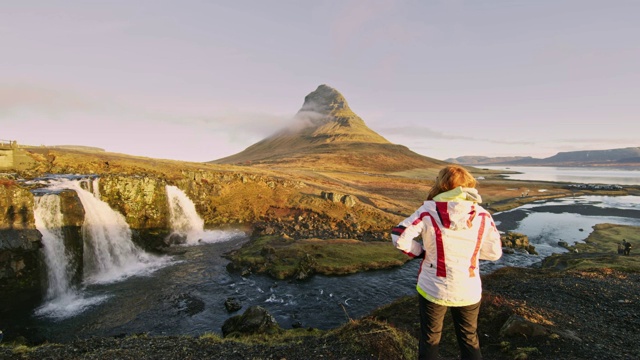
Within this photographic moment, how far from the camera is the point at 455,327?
643 centimetres

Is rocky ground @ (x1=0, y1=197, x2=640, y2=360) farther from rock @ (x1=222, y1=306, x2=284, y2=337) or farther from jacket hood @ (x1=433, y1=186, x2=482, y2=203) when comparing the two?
jacket hood @ (x1=433, y1=186, x2=482, y2=203)

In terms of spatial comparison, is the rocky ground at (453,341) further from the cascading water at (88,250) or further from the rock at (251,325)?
the cascading water at (88,250)

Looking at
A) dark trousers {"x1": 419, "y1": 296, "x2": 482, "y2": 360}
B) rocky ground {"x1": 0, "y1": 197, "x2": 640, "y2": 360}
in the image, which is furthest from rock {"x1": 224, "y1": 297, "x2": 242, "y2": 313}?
dark trousers {"x1": 419, "y1": 296, "x2": 482, "y2": 360}

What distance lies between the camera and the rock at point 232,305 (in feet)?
71.7

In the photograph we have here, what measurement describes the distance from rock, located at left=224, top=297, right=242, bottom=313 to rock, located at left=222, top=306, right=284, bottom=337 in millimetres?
3344

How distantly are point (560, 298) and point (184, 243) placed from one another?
129ft

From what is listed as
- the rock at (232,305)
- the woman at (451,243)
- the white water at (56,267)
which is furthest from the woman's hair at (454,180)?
the white water at (56,267)

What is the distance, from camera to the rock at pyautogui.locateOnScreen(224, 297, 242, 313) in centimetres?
2186

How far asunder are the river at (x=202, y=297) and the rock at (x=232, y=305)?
370 mm

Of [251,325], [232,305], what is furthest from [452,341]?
[232,305]

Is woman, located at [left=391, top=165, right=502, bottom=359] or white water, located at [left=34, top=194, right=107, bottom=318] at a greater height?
woman, located at [left=391, top=165, right=502, bottom=359]

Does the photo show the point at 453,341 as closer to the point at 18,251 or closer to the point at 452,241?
the point at 452,241

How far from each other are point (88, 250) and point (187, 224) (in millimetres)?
14622

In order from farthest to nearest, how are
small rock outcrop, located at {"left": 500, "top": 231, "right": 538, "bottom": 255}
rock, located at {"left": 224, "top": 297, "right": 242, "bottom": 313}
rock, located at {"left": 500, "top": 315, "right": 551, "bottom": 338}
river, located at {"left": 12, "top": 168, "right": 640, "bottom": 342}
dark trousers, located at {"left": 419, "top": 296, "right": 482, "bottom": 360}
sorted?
small rock outcrop, located at {"left": 500, "top": 231, "right": 538, "bottom": 255}, rock, located at {"left": 224, "top": 297, "right": 242, "bottom": 313}, river, located at {"left": 12, "top": 168, "right": 640, "bottom": 342}, rock, located at {"left": 500, "top": 315, "right": 551, "bottom": 338}, dark trousers, located at {"left": 419, "top": 296, "right": 482, "bottom": 360}
